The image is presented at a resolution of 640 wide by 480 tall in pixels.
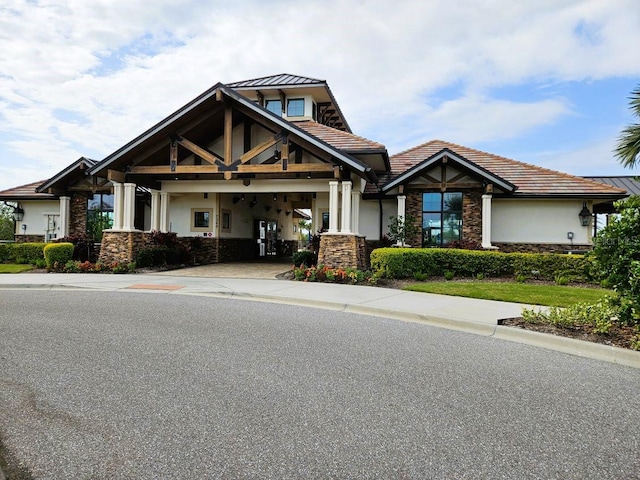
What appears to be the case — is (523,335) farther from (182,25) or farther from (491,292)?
(182,25)

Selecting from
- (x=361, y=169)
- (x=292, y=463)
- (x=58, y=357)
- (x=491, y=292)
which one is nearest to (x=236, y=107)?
(x=361, y=169)

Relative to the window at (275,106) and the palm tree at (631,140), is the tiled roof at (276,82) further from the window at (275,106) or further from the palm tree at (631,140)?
the palm tree at (631,140)

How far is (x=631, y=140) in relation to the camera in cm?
1427

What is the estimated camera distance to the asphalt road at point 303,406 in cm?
286

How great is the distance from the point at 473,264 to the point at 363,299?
5723 mm

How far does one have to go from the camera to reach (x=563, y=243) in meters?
17.6

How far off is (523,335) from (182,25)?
12.0 meters

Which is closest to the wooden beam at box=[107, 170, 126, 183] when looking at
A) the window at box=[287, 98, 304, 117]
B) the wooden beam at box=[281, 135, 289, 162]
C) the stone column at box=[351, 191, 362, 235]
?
the wooden beam at box=[281, 135, 289, 162]

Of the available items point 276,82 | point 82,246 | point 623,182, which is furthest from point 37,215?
point 623,182

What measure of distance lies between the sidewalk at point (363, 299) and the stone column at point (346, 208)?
3343 mm

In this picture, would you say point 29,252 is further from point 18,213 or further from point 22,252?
point 18,213

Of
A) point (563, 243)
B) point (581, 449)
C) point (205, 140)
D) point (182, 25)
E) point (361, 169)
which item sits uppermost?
point (182, 25)

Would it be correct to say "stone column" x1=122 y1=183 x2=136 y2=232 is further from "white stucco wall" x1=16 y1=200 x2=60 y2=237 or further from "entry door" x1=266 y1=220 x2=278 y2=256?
"entry door" x1=266 y1=220 x2=278 y2=256

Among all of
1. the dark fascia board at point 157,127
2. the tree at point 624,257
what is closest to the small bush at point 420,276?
the tree at point 624,257
